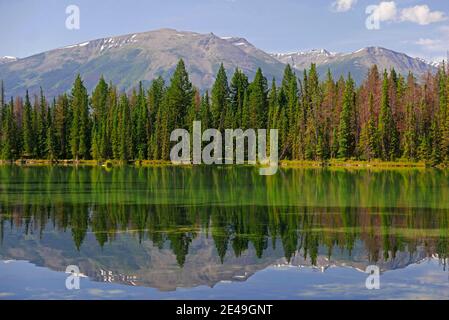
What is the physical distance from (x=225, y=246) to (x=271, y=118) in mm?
90635

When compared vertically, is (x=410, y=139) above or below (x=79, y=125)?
below

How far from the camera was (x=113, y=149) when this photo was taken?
116m

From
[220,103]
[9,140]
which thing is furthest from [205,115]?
[9,140]

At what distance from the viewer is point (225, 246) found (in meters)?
23.2

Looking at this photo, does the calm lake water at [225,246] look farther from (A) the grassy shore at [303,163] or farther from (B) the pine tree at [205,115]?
(B) the pine tree at [205,115]

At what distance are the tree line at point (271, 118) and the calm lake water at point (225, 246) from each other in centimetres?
6134

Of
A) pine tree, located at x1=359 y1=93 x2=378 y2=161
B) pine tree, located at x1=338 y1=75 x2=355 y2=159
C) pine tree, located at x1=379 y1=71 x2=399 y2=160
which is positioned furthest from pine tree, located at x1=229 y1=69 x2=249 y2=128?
pine tree, located at x1=379 y1=71 x2=399 y2=160

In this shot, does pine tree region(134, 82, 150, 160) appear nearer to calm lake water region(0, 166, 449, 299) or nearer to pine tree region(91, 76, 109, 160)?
pine tree region(91, 76, 109, 160)

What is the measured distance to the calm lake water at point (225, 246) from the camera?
1766 centimetres

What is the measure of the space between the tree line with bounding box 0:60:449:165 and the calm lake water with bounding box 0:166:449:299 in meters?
61.3

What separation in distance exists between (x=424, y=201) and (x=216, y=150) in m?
73.4

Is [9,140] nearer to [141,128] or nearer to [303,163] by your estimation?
[141,128]

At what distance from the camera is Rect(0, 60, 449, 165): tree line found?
9938 cm
